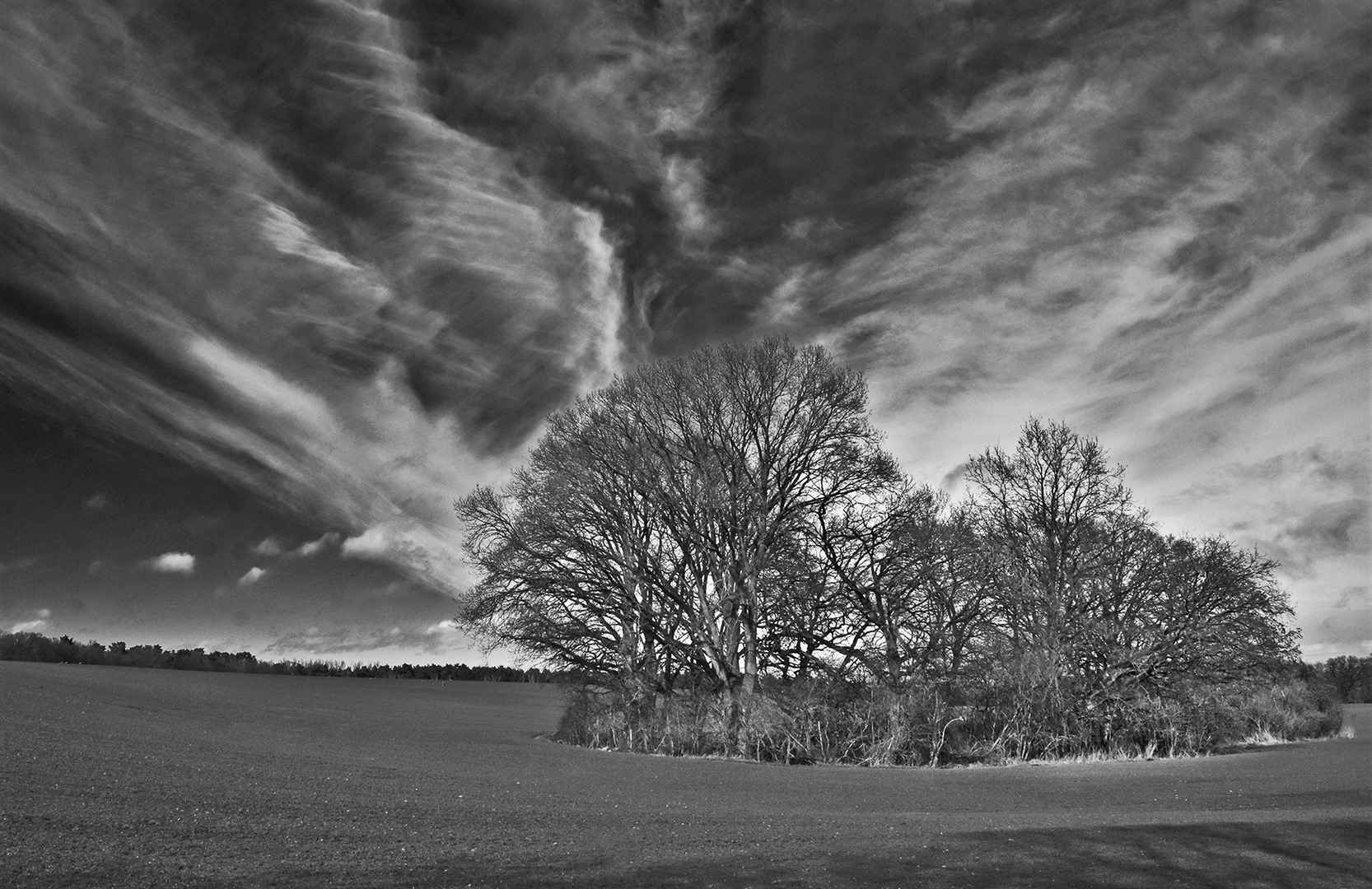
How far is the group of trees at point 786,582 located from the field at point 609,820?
5.17m

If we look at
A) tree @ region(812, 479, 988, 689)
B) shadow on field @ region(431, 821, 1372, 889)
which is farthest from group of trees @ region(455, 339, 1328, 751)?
shadow on field @ region(431, 821, 1372, 889)

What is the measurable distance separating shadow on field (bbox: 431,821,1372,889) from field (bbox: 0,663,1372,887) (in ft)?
0.16

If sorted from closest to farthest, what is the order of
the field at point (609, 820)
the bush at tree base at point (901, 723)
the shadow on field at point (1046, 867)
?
the shadow on field at point (1046, 867), the field at point (609, 820), the bush at tree base at point (901, 723)

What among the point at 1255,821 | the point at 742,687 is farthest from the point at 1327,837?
the point at 742,687

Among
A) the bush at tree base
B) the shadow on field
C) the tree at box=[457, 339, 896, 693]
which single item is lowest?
the shadow on field

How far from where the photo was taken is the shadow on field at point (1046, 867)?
855 cm

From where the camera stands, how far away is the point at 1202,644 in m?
33.8

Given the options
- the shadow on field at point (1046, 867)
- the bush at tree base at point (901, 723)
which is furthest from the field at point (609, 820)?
the bush at tree base at point (901, 723)

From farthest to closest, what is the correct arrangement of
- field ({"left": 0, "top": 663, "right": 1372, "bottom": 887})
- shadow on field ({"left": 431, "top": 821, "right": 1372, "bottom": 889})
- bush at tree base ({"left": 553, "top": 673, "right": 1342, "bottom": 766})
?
bush at tree base ({"left": 553, "top": 673, "right": 1342, "bottom": 766}), field ({"left": 0, "top": 663, "right": 1372, "bottom": 887}), shadow on field ({"left": 431, "top": 821, "right": 1372, "bottom": 889})

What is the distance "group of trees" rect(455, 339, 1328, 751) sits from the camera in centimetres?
3098

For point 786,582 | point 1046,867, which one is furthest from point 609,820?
point 786,582

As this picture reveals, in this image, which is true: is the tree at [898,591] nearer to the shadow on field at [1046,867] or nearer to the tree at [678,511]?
the tree at [678,511]

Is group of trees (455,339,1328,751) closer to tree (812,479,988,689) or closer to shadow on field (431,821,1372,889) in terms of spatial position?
tree (812,479,988,689)

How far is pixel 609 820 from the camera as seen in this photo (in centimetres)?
1340
